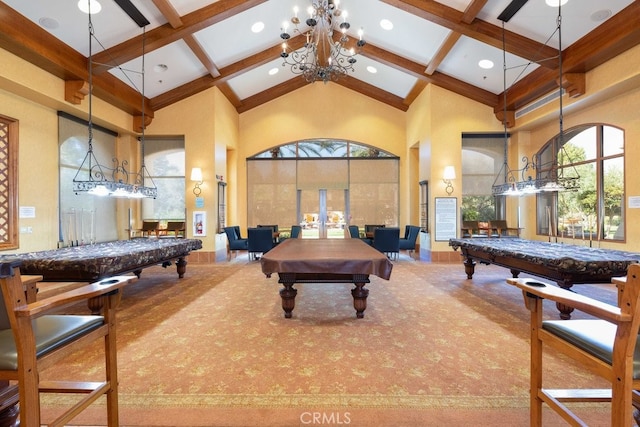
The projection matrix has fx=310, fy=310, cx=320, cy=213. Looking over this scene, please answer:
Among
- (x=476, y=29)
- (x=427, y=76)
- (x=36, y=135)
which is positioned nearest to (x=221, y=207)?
(x=36, y=135)

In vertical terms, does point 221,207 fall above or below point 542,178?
below

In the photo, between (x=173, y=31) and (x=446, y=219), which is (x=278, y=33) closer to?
(x=173, y=31)

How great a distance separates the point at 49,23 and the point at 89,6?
72cm

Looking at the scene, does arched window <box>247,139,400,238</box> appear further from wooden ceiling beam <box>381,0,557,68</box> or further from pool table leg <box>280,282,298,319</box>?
pool table leg <box>280,282,298,319</box>

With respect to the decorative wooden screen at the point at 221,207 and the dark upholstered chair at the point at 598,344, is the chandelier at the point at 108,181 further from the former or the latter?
the dark upholstered chair at the point at 598,344

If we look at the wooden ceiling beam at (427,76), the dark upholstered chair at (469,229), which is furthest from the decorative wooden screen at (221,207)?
the dark upholstered chair at (469,229)

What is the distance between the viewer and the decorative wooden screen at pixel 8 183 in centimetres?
493

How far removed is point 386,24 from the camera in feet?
20.7

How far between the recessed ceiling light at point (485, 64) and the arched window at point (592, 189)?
7.06 feet

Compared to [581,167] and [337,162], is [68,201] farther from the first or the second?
[581,167]

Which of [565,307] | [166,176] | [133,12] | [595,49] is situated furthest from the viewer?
[166,176]

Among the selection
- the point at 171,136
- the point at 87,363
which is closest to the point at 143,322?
the point at 87,363

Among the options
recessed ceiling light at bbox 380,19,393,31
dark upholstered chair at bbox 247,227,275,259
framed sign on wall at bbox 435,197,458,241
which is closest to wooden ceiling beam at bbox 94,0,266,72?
recessed ceiling light at bbox 380,19,393,31

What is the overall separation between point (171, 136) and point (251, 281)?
4.85 metres
